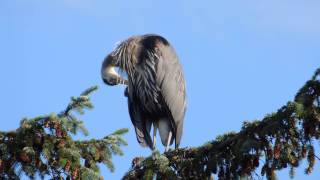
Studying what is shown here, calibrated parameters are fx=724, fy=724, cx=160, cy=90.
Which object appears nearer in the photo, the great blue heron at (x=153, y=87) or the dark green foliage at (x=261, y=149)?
the dark green foliage at (x=261, y=149)

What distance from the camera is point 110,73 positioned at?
1057 centimetres

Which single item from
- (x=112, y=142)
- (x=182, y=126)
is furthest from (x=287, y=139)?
(x=182, y=126)

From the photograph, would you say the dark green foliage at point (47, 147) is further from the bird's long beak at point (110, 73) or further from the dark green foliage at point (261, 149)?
the bird's long beak at point (110, 73)

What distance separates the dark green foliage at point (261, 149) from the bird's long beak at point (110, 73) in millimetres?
4232

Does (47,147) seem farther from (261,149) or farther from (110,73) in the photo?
(110,73)

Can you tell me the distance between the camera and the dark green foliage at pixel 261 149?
5262mm

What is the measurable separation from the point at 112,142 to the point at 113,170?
269mm

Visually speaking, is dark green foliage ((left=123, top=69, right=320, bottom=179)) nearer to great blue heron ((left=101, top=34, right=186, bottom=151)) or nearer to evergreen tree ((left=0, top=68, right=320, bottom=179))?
evergreen tree ((left=0, top=68, right=320, bottom=179))

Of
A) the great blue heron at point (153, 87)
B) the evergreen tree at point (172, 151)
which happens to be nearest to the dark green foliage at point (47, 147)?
the evergreen tree at point (172, 151)

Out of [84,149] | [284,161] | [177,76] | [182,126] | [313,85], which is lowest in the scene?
[284,161]

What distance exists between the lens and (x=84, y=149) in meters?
6.28

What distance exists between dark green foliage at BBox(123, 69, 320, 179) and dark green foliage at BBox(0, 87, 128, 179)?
609 millimetres

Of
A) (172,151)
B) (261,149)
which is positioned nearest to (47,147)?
(172,151)

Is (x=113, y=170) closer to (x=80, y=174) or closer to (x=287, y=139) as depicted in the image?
(x=80, y=174)
